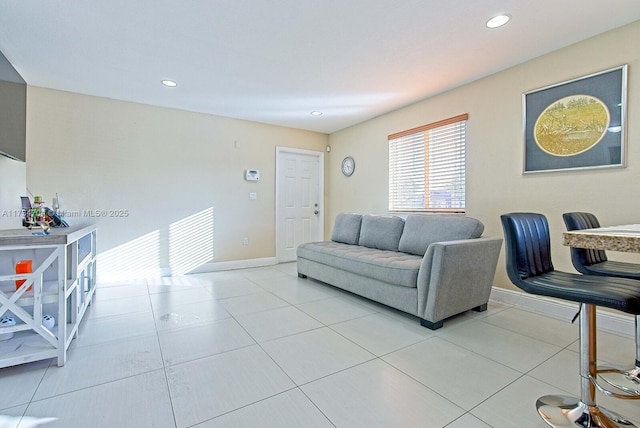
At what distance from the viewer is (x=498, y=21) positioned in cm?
215

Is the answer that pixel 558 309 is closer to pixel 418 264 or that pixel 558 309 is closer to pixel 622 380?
pixel 622 380

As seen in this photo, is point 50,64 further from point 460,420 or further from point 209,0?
point 460,420

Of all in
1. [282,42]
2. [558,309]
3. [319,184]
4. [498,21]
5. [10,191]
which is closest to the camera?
[498,21]

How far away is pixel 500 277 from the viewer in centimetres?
305

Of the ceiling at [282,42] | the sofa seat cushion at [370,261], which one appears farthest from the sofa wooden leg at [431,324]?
the ceiling at [282,42]

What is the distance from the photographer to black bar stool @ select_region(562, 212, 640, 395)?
1579 mm

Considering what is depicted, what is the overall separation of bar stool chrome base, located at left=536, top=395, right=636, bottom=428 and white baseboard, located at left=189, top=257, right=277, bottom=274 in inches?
157

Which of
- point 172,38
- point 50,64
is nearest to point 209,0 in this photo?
point 172,38

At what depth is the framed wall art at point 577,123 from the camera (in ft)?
7.38

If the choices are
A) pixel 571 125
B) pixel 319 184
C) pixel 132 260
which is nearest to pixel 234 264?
pixel 132 260

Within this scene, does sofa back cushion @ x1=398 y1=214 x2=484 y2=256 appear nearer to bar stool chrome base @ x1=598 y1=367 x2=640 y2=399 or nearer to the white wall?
bar stool chrome base @ x1=598 y1=367 x2=640 y2=399

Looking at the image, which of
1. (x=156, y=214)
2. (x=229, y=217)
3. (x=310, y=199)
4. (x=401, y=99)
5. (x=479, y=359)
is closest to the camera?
(x=479, y=359)

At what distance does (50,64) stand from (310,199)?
3771 mm

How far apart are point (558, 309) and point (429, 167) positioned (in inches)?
77.9
